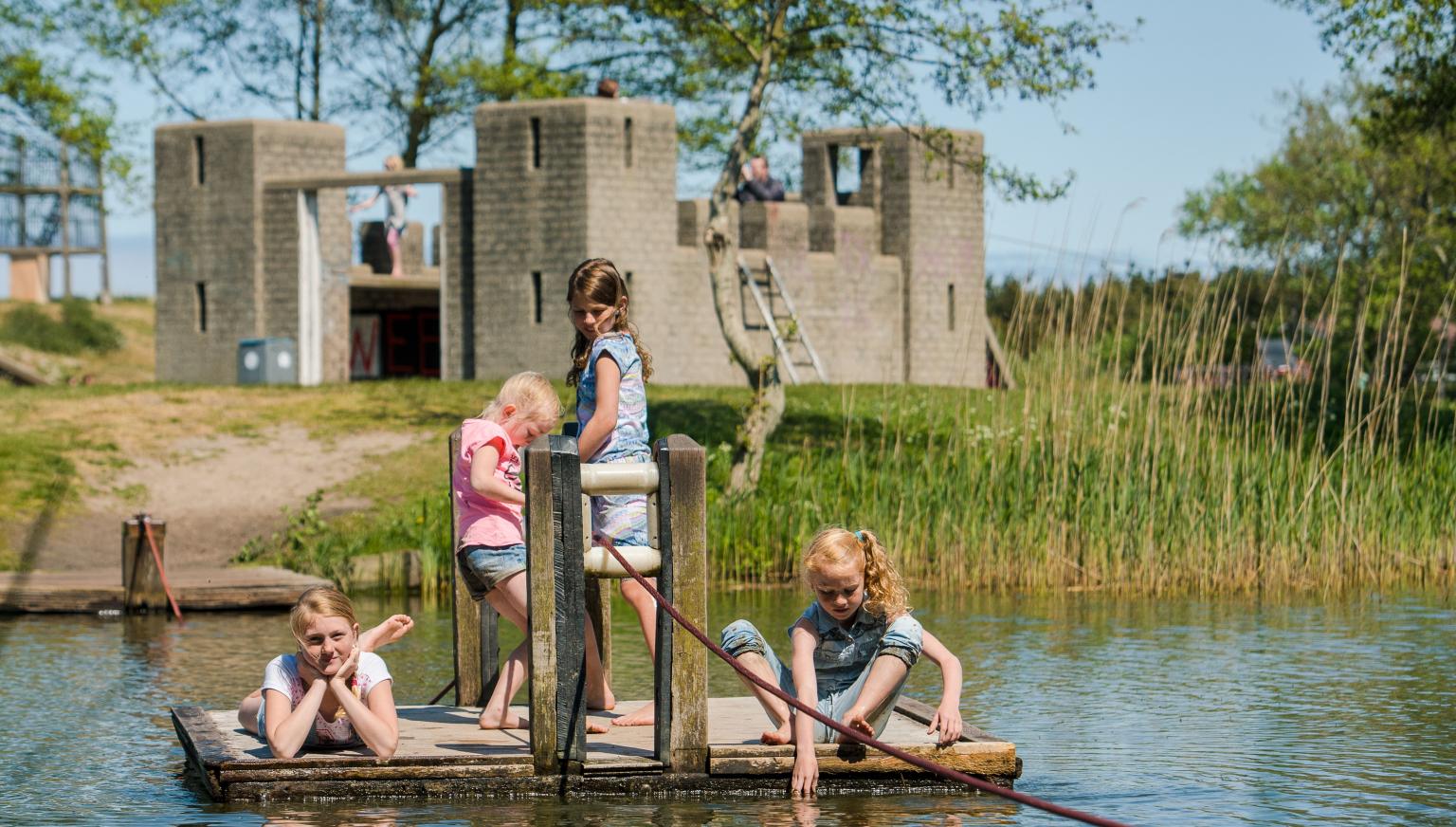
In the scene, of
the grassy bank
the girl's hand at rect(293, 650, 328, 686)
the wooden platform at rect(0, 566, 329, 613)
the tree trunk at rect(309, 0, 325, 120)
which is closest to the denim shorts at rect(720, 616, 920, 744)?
the girl's hand at rect(293, 650, 328, 686)

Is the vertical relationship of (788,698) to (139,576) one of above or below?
above

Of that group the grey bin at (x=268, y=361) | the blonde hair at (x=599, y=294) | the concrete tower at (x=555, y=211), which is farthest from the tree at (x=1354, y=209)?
the blonde hair at (x=599, y=294)

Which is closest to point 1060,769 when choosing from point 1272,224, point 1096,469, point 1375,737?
point 1375,737

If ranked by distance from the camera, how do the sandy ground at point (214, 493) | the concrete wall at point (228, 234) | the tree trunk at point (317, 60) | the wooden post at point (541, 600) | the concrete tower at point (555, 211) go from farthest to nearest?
the tree trunk at point (317, 60), the concrete wall at point (228, 234), the concrete tower at point (555, 211), the sandy ground at point (214, 493), the wooden post at point (541, 600)

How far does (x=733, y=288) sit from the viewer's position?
2003cm

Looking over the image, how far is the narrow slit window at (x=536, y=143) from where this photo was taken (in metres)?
28.5

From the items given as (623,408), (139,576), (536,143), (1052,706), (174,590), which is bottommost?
(1052,706)

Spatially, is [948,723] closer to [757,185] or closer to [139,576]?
[139,576]

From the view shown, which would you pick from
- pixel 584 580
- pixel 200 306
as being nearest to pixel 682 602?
pixel 584 580

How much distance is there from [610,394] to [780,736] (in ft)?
4.83

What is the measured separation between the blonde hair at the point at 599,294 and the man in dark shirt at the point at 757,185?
75.3 feet

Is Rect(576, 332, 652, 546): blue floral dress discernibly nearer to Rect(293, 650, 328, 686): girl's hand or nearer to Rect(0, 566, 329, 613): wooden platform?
Rect(293, 650, 328, 686): girl's hand

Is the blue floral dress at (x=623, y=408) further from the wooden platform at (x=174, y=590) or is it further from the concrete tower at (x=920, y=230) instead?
the concrete tower at (x=920, y=230)

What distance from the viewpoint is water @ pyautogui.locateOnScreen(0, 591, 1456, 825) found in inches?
298
